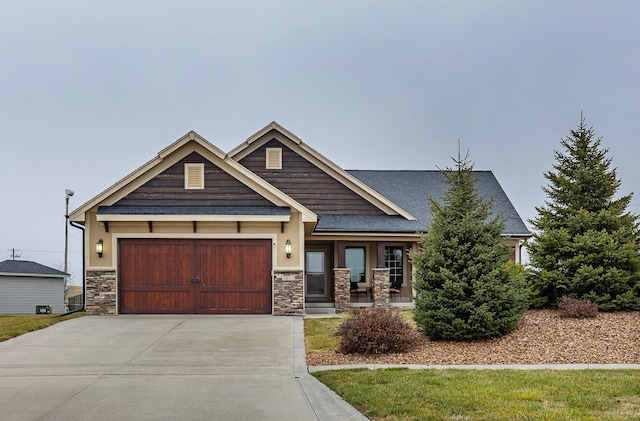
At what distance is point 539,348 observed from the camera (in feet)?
30.0

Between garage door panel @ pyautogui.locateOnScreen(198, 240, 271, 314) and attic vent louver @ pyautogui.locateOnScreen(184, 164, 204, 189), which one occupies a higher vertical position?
attic vent louver @ pyautogui.locateOnScreen(184, 164, 204, 189)

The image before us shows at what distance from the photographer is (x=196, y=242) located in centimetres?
1498

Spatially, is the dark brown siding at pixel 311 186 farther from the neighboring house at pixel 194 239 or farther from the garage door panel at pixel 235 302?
the garage door panel at pixel 235 302

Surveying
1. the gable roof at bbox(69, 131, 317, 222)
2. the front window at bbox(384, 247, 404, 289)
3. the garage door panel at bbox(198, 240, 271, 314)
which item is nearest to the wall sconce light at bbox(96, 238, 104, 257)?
the gable roof at bbox(69, 131, 317, 222)

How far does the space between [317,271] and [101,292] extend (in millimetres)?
7753

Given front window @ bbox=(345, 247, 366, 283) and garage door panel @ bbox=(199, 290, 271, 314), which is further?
front window @ bbox=(345, 247, 366, 283)

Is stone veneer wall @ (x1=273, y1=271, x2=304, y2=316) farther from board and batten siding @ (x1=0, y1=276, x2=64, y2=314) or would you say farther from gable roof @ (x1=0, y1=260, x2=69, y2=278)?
board and batten siding @ (x1=0, y1=276, x2=64, y2=314)

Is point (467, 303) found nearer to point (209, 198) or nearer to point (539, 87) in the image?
point (209, 198)

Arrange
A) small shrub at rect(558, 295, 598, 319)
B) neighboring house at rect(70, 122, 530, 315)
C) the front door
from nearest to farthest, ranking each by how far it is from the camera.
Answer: small shrub at rect(558, 295, 598, 319), neighboring house at rect(70, 122, 530, 315), the front door

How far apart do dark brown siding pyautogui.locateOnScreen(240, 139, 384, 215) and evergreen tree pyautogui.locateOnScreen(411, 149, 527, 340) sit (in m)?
8.70

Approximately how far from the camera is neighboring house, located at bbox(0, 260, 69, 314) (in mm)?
28766

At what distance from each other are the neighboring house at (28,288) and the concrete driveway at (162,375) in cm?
1915

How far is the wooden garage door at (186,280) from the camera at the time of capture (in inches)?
587

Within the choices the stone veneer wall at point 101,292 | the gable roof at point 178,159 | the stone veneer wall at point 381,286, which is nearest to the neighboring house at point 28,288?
the stone veneer wall at point 101,292
